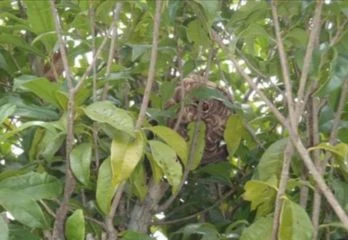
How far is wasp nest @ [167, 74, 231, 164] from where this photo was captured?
1.13 m

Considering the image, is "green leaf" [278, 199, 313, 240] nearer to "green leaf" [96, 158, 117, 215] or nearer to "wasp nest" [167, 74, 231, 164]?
"green leaf" [96, 158, 117, 215]

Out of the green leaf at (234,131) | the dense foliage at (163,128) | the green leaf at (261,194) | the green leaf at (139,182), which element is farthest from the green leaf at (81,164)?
the green leaf at (234,131)

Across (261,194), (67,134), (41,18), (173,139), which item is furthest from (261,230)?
(41,18)

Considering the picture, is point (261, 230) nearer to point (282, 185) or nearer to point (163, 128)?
point (282, 185)

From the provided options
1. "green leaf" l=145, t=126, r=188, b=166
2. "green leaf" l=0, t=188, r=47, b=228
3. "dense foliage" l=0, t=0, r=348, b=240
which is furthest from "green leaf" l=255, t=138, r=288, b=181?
"green leaf" l=0, t=188, r=47, b=228

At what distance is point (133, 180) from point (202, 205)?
0.93 feet

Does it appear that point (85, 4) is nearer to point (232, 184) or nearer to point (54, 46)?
point (54, 46)

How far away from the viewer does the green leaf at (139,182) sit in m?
0.93

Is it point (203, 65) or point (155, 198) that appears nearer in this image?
point (155, 198)

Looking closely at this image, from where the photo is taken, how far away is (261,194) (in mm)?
890

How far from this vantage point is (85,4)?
0.89 meters

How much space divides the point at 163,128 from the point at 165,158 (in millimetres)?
51

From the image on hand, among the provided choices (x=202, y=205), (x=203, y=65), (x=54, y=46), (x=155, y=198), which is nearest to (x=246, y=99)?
(x=203, y=65)

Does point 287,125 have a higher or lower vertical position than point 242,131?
higher
